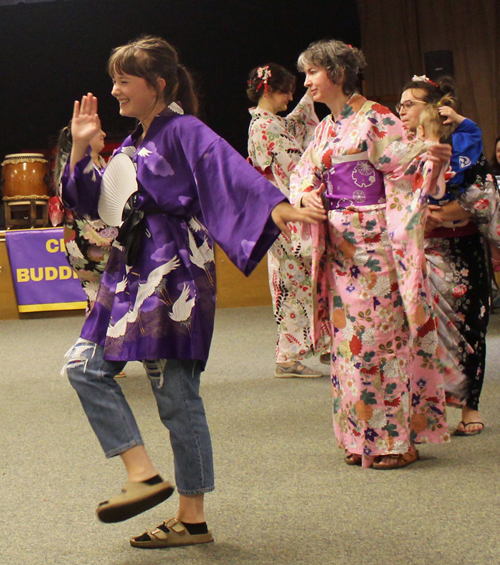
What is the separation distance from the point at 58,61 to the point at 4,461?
240 inches

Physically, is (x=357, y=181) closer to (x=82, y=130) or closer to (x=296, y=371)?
(x=82, y=130)

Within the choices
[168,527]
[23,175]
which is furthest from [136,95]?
[23,175]

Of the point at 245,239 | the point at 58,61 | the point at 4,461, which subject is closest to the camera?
the point at 245,239

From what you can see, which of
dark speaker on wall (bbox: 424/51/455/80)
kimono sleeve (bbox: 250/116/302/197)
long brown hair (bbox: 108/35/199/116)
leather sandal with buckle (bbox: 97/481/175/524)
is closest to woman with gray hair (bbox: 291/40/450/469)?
long brown hair (bbox: 108/35/199/116)

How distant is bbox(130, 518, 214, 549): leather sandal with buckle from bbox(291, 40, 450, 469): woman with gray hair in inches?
25.9

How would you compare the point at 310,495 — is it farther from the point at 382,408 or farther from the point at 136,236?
the point at 136,236

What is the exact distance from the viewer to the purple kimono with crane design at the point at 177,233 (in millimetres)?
1518

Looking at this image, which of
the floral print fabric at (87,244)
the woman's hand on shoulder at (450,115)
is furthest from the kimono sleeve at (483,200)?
the floral print fabric at (87,244)

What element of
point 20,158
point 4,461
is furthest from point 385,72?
point 4,461

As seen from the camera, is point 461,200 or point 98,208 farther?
point 461,200

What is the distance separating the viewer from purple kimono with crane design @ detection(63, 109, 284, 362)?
1.52 metres

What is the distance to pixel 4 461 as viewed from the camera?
2.35 metres

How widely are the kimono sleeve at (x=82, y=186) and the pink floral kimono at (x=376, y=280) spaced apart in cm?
77

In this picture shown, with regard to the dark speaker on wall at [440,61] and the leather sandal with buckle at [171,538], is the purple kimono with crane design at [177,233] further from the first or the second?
the dark speaker on wall at [440,61]
